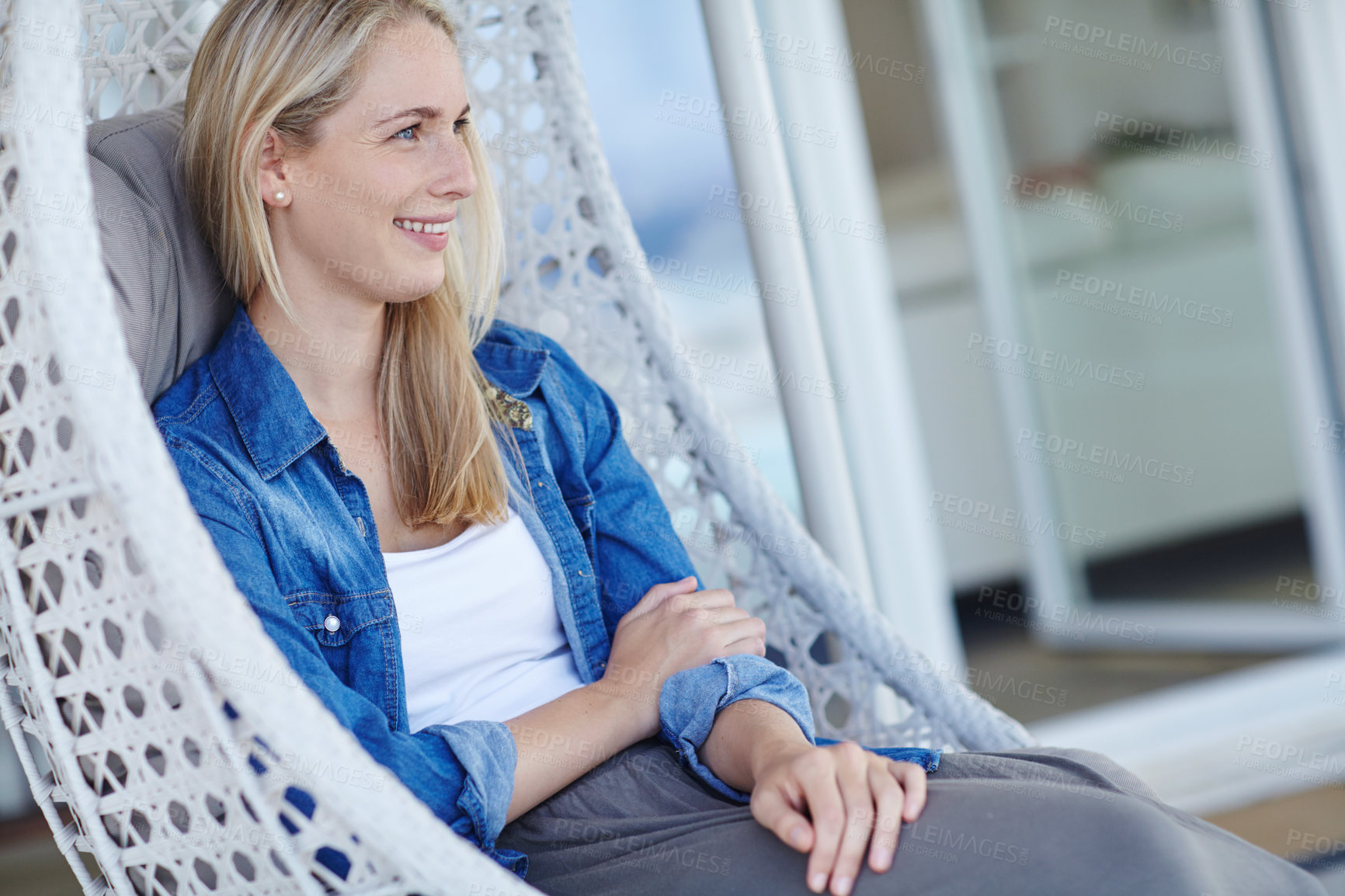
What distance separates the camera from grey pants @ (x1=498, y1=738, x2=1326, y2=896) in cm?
74

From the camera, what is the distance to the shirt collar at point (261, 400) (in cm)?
98

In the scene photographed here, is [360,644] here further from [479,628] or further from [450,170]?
[450,170]

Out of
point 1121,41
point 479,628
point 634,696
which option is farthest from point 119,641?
point 1121,41

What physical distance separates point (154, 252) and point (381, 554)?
350 mm

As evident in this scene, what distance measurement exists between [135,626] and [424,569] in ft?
1.03

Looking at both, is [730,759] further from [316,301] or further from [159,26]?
[159,26]

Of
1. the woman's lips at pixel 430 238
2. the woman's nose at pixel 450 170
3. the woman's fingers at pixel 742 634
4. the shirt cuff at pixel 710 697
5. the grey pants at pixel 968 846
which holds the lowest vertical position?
the grey pants at pixel 968 846

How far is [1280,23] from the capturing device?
2.32 meters

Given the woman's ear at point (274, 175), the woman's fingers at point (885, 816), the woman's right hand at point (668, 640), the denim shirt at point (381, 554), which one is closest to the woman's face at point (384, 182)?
the woman's ear at point (274, 175)

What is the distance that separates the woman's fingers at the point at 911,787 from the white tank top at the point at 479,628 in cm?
37

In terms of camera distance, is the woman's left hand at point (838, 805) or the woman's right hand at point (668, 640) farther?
the woman's right hand at point (668, 640)

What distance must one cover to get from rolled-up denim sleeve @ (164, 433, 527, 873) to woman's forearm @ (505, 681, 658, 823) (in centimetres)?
2

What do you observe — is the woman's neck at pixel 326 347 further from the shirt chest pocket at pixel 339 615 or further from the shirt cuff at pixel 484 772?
the shirt cuff at pixel 484 772

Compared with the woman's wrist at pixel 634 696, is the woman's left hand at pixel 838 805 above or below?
below
